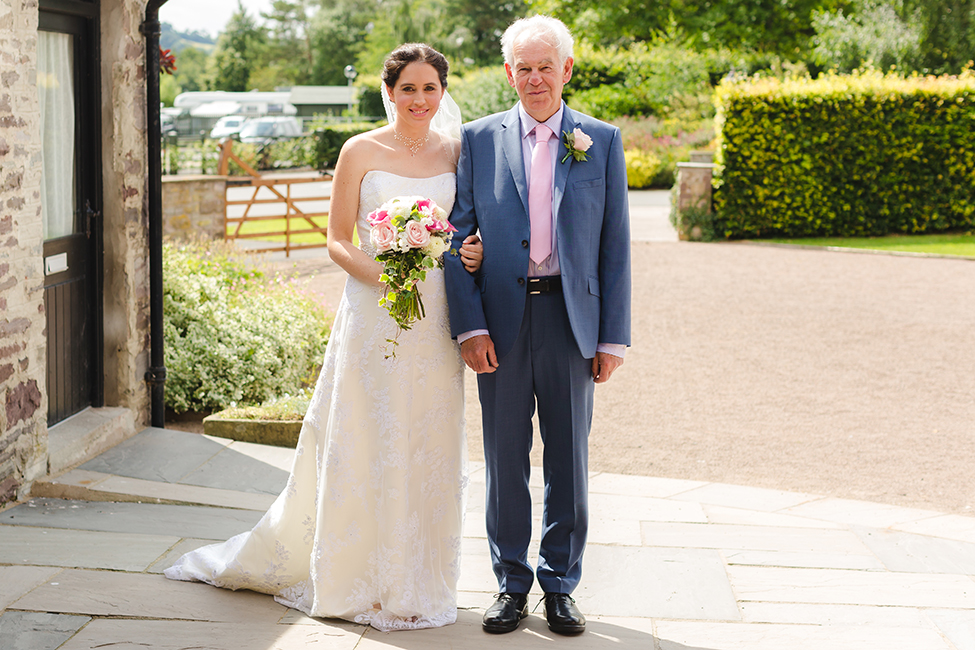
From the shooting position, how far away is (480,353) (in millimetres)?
3002

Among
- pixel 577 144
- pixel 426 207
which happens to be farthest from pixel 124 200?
pixel 577 144

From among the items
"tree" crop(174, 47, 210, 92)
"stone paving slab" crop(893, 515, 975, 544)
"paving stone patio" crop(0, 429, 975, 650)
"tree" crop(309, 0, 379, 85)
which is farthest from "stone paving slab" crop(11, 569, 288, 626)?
"tree" crop(174, 47, 210, 92)

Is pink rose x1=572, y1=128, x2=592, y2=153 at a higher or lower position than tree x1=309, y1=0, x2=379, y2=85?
lower

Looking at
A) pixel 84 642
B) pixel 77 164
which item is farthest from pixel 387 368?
pixel 77 164

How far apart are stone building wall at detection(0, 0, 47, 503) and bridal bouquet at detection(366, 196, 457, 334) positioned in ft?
6.62

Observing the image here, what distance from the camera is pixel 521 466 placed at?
3.14m

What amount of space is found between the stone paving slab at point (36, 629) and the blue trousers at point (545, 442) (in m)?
1.40

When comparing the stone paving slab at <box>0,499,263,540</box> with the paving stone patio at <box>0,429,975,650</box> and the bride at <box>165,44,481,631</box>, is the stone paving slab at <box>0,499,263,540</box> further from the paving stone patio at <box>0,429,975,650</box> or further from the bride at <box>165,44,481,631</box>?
the bride at <box>165,44,481,631</box>

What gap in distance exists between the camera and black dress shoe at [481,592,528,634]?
2.99 meters

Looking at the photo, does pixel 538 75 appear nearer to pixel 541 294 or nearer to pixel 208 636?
pixel 541 294

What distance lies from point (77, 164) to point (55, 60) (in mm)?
549

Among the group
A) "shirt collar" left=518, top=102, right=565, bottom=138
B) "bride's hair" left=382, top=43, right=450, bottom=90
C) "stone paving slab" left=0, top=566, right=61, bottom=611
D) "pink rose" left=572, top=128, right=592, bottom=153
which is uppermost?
"bride's hair" left=382, top=43, right=450, bottom=90

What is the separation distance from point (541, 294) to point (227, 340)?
3821 millimetres

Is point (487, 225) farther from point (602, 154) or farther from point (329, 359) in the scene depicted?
point (329, 359)
